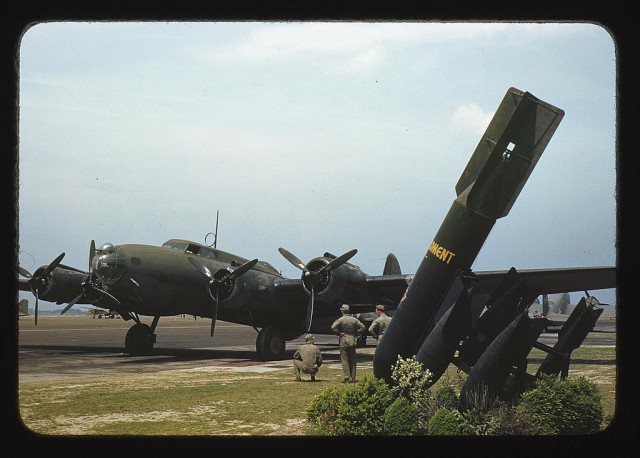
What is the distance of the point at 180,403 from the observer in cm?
1336

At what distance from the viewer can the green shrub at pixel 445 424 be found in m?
9.96

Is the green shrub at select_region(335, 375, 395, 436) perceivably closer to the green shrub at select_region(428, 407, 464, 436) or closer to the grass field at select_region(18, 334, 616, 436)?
the green shrub at select_region(428, 407, 464, 436)

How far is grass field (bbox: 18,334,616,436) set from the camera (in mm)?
11047

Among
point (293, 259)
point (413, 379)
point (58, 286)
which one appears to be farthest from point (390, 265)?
point (413, 379)

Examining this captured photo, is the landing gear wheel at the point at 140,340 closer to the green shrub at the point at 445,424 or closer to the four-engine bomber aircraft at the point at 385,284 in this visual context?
the four-engine bomber aircraft at the point at 385,284

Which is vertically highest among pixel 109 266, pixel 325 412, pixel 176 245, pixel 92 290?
pixel 176 245

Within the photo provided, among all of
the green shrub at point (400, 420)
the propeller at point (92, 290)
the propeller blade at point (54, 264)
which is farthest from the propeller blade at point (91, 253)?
the green shrub at point (400, 420)

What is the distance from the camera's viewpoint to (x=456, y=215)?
11656mm

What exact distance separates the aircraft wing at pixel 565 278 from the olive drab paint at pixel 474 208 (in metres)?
6.08

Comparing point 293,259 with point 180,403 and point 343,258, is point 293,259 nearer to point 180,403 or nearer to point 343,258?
point 343,258

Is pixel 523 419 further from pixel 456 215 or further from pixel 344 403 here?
pixel 456 215

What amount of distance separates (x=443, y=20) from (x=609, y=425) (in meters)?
7.10

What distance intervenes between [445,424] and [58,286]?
19332mm
